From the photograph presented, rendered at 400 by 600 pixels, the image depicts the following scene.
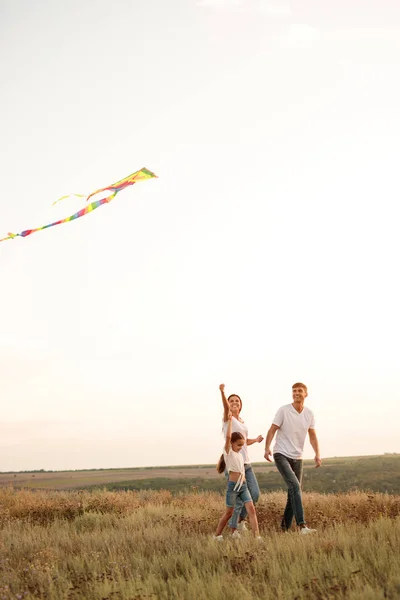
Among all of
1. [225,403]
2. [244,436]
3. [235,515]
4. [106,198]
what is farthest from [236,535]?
[106,198]

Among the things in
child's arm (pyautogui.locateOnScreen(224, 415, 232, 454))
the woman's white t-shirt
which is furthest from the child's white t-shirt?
the woman's white t-shirt

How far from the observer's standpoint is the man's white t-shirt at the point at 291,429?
9.71 meters

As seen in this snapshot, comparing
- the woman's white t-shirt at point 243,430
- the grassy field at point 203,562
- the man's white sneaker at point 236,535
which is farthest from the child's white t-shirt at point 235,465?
the grassy field at point 203,562

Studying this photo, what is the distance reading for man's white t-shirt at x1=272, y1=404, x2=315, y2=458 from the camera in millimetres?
9711

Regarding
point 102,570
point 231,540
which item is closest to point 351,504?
point 231,540

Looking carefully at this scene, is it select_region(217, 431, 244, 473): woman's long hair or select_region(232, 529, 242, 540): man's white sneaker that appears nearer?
select_region(232, 529, 242, 540): man's white sneaker

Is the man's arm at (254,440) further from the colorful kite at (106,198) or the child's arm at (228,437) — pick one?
the colorful kite at (106,198)

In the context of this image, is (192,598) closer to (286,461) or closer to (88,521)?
(286,461)

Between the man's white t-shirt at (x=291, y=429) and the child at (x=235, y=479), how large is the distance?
81cm

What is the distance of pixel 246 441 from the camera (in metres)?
9.41

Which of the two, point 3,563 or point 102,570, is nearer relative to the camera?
point 102,570

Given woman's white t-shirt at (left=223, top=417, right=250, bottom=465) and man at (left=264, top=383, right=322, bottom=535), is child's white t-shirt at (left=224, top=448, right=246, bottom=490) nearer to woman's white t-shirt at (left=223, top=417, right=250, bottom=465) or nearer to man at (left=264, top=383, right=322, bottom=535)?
woman's white t-shirt at (left=223, top=417, right=250, bottom=465)

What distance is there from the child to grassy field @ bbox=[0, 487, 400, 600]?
32 centimetres

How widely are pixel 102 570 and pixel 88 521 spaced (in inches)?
198
